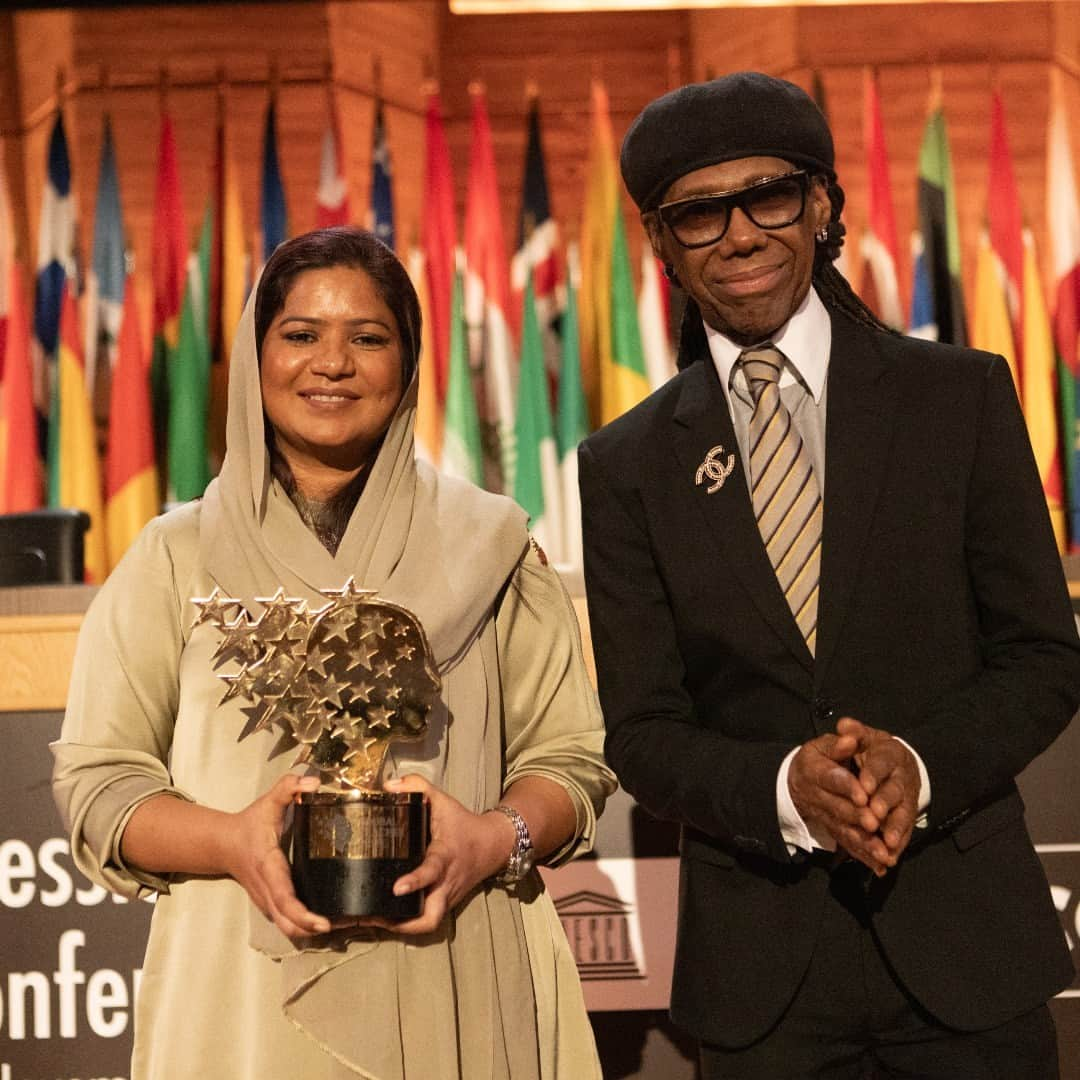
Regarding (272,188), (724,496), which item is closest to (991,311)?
(272,188)

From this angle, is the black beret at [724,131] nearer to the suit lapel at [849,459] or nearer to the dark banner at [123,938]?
the suit lapel at [849,459]

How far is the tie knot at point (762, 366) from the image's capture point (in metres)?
1.90

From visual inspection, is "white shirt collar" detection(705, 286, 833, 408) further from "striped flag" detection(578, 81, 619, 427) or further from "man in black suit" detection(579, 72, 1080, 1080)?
"striped flag" detection(578, 81, 619, 427)

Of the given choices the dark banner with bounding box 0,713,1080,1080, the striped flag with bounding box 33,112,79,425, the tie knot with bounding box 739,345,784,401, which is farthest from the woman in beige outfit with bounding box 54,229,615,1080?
the striped flag with bounding box 33,112,79,425

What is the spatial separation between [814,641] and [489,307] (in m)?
4.00

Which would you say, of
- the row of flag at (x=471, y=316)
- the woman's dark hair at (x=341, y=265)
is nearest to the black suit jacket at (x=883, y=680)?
the woman's dark hair at (x=341, y=265)

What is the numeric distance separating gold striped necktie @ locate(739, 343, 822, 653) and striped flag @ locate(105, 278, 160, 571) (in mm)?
3988

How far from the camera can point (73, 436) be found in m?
5.60

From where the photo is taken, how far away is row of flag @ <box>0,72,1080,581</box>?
17.9ft

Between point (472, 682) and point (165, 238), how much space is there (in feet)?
13.8

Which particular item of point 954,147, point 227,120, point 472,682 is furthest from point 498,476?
point 472,682

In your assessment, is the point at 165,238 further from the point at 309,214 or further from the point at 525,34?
the point at 525,34

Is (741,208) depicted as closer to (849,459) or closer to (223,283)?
(849,459)

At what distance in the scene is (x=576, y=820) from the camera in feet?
6.42
